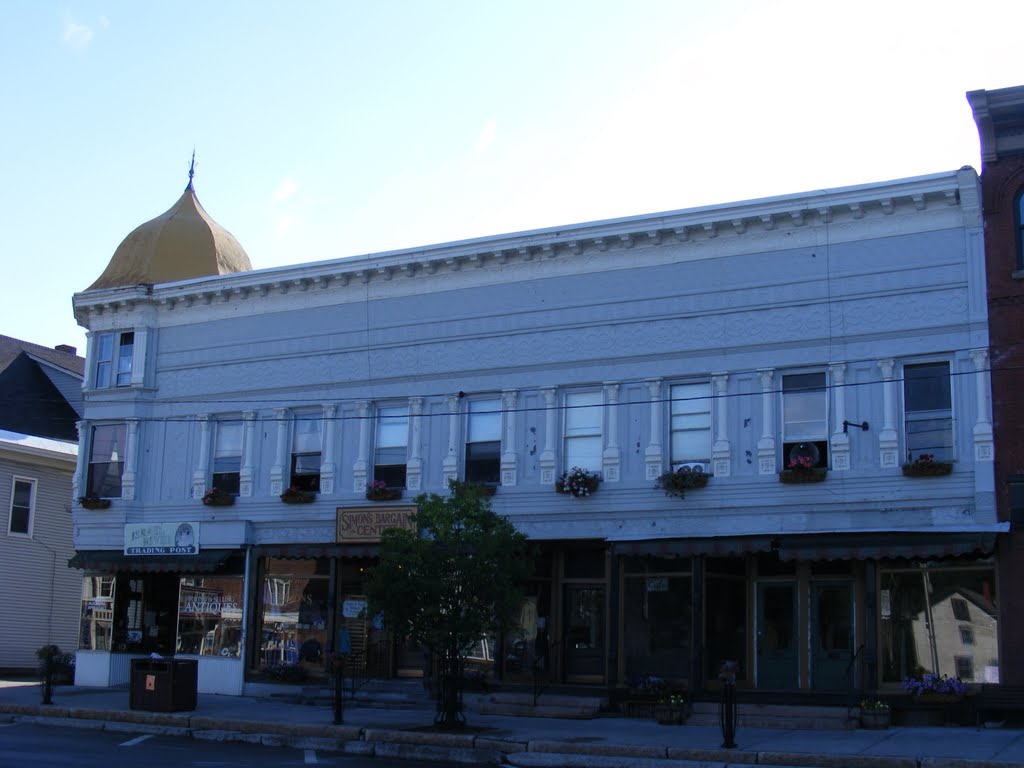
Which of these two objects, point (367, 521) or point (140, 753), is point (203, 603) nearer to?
point (367, 521)

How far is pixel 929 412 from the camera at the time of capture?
70.0 feet

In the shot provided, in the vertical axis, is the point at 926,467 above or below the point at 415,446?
below

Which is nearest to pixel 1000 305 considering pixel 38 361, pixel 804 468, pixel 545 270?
pixel 804 468

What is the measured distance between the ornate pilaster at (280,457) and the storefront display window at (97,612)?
5.64m

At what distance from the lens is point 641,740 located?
18469mm

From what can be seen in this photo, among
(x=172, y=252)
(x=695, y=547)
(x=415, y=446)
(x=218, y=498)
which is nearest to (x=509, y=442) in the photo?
(x=415, y=446)

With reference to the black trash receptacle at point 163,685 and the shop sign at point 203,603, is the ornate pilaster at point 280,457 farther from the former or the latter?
the black trash receptacle at point 163,685

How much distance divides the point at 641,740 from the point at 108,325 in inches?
720

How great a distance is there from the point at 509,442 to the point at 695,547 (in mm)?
4800

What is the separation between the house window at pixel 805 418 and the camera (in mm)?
22141

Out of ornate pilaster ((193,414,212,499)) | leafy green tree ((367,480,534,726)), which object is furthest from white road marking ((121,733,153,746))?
ornate pilaster ((193,414,212,499))

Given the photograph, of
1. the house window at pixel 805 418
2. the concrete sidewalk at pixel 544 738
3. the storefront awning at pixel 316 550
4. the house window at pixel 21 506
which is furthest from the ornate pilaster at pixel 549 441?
the house window at pixel 21 506

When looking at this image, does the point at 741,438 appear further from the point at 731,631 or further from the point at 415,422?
the point at 415,422

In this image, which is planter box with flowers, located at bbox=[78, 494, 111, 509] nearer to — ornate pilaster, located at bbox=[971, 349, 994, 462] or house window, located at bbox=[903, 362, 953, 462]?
house window, located at bbox=[903, 362, 953, 462]
